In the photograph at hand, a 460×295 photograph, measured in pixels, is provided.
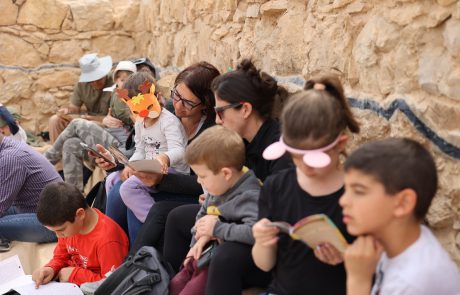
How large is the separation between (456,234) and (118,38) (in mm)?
5592

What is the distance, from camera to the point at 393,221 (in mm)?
1629

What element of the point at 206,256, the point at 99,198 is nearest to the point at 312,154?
the point at 206,256

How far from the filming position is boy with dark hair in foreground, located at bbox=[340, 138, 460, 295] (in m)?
1.58

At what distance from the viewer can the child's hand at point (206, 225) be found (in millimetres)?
2393

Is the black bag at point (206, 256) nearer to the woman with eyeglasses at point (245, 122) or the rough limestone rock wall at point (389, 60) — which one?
the woman with eyeglasses at point (245, 122)

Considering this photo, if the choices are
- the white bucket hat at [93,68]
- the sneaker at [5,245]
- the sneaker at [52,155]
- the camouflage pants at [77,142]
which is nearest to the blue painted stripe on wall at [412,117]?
the sneaker at [5,245]

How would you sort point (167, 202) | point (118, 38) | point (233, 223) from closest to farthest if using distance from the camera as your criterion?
point (233, 223) < point (167, 202) < point (118, 38)

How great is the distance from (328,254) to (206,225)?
710 millimetres

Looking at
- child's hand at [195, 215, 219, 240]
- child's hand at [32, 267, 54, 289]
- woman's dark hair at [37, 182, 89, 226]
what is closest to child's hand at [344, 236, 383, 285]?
child's hand at [195, 215, 219, 240]

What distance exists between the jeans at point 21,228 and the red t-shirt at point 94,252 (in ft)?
2.25

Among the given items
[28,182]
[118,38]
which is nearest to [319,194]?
[28,182]

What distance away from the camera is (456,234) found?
6.46 feet

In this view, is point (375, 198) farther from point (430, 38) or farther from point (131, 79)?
point (131, 79)

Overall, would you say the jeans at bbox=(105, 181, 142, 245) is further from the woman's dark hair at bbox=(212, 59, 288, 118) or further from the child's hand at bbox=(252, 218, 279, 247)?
the child's hand at bbox=(252, 218, 279, 247)
